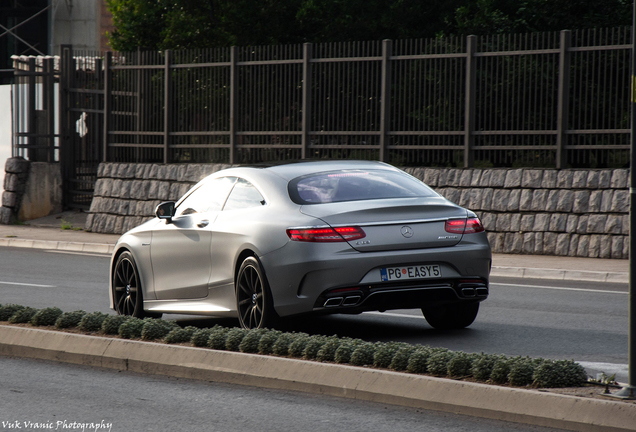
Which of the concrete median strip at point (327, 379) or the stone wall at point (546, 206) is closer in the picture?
the concrete median strip at point (327, 379)

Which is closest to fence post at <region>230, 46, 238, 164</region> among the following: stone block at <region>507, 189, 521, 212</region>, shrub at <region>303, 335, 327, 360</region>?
stone block at <region>507, 189, 521, 212</region>

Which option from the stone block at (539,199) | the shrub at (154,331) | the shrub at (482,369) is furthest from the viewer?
the stone block at (539,199)

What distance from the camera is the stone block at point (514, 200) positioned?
54.9 ft

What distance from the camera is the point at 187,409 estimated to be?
6066 mm

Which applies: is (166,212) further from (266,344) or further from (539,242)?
(539,242)

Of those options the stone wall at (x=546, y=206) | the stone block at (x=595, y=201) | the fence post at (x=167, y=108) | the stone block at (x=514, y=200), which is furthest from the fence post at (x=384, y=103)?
the fence post at (x=167, y=108)

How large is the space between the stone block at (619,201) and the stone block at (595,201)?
0.67ft

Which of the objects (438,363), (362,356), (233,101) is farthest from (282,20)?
(438,363)

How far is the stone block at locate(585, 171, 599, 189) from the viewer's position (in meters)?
16.0

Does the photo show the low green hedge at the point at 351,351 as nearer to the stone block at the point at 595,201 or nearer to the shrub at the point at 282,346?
the shrub at the point at 282,346

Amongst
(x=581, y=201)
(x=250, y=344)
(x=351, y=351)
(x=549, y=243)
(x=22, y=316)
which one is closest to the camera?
(x=351, y=351)

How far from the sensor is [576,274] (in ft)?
45.9

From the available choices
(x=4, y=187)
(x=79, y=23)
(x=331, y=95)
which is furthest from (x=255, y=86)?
(x=79, y=23)

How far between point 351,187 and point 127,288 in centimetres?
257
